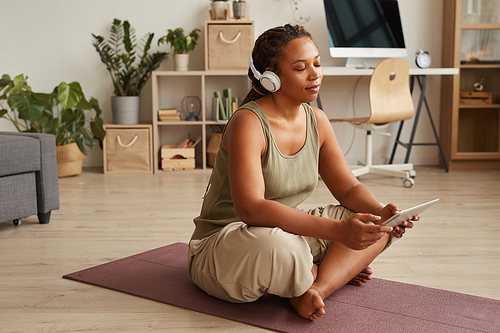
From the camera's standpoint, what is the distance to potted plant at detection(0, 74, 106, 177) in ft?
11.5

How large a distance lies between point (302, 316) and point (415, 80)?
11.3ft

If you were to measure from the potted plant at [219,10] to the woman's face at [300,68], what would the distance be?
2835 mm

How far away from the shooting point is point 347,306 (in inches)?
55.7

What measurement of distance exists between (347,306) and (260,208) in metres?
0.39

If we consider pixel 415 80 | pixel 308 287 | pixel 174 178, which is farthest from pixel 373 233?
pixel 415 80

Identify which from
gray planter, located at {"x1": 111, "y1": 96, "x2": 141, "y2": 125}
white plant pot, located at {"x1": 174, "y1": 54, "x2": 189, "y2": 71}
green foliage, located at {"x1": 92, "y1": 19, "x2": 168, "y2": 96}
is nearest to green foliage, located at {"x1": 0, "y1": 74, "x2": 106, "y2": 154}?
gray planter, located at {"x1": 111, "y1": 96, "x2": 141, "y2": 125}

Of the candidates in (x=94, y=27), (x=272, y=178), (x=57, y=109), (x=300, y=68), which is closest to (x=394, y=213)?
(x=272, y=178)

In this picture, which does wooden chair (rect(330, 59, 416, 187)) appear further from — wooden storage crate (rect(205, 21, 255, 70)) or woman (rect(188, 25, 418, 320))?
woman (rect(188, 25, 418, 320))

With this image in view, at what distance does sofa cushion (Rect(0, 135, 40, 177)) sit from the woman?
43.3 inches

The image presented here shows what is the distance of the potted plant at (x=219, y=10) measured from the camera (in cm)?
405

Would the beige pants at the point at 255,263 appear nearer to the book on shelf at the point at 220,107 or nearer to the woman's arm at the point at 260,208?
the woman's arm at the point at 260,208

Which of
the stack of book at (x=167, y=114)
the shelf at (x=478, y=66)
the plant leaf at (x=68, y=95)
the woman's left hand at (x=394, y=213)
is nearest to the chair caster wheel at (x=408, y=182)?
the shelf at (x=478, y=66)

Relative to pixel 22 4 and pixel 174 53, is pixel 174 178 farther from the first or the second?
pixel 22 4

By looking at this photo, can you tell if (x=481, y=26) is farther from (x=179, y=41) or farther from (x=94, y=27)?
(x=94, y=27)
